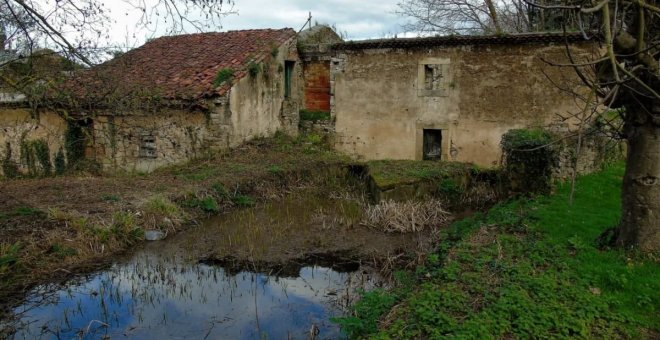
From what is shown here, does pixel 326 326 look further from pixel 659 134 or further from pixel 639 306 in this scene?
pixel 659 134

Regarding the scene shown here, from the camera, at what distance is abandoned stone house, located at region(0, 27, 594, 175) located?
1511 centimetres

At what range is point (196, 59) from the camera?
1744 centimetres

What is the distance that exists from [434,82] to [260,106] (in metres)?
5.76

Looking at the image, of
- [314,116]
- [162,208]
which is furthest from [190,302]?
[314,116]

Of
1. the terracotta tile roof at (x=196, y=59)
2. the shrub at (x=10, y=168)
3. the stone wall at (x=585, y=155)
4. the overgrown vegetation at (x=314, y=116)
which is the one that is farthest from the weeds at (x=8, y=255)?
the overgrown vegetation at (x=314, y=116)

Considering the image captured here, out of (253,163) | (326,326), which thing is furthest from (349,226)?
(253,163)

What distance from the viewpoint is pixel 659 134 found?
579 centimetres

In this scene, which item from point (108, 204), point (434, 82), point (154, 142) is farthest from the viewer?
point (434, 82)

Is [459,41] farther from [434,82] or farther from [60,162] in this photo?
[60,162]

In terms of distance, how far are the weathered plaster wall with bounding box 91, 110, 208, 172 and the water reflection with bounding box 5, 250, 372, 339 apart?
7.74 meters

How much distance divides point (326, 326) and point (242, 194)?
6.51 m

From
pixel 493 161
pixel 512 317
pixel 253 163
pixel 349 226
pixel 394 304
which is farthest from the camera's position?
pixel 493 161

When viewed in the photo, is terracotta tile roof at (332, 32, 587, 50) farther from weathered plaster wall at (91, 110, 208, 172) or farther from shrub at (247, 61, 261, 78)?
weathered plaster wall at (91, 110, 208, 172)

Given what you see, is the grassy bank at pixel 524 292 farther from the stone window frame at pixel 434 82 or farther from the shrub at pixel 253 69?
the shrub at pixel 253 69
